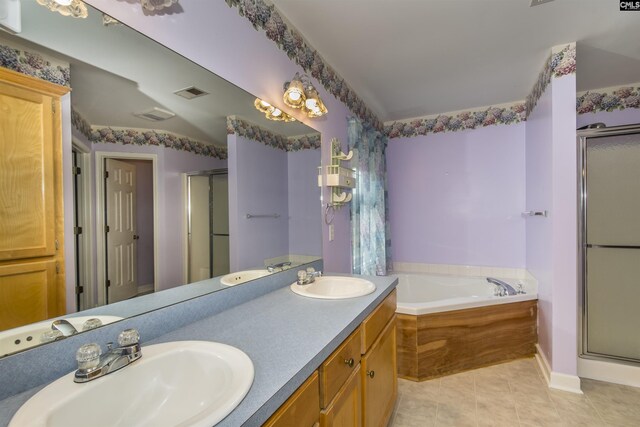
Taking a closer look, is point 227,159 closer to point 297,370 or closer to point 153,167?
point 153,167

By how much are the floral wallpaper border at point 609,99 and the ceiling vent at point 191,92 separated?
11.2 feet

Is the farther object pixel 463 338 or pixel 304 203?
pixel 463 338

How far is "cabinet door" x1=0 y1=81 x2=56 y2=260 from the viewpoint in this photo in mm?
668

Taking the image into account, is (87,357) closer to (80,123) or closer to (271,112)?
(80,123)

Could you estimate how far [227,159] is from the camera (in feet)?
4.44

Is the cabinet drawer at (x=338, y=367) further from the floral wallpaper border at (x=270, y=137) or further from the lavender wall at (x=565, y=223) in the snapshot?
the lavender wall at (x=565, y=223)

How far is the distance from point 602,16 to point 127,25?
2.51 metres

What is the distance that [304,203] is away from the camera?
1.96 m

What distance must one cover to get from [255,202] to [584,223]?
242 cm

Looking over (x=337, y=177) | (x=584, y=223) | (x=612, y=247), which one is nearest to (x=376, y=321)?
(x=337, y=177)

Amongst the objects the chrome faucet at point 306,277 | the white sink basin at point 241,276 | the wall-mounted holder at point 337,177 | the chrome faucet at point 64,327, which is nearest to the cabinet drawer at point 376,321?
the chrome faucet at point 306,277

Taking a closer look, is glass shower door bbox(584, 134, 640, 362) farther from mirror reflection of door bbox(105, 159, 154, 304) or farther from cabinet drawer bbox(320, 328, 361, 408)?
mirror reflection of door bbox(105, 159, 154, 304)

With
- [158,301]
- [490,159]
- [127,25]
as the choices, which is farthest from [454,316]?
[127,25]

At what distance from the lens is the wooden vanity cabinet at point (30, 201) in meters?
0.67
